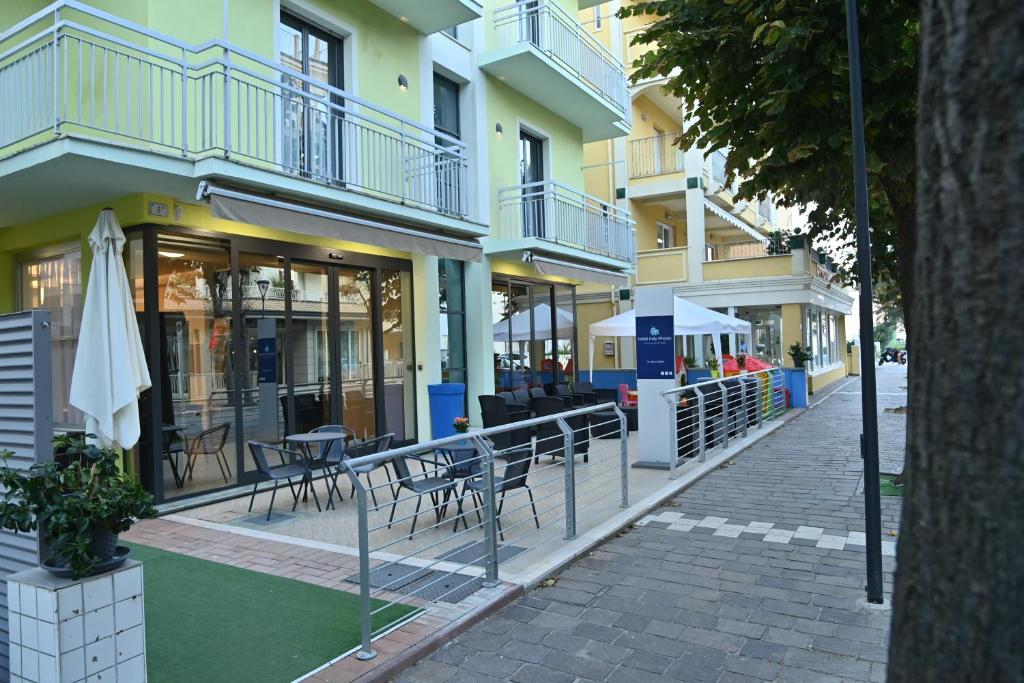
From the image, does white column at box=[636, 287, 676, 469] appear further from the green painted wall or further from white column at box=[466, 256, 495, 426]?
the green painted wall

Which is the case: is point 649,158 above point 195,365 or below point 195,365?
above

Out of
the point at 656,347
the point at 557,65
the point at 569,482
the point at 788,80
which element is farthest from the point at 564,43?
the point at 569,482

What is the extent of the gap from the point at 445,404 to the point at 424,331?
1238mm

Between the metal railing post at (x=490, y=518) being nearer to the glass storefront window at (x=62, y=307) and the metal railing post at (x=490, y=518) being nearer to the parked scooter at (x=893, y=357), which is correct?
the glass storefront window at (x=62, y=307)

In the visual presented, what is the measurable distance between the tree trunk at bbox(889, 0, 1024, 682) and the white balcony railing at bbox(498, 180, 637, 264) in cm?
1099

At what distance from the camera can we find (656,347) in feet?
30.5

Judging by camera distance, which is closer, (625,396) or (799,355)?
(625,396)

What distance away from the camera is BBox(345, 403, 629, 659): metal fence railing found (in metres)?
4.27

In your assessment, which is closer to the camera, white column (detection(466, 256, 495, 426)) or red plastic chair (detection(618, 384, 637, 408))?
white column (detection(466, 256, 495, 426))

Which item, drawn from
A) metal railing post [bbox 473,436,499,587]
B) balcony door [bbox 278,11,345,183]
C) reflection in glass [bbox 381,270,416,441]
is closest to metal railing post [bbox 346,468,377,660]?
metal railing post [bbox 473,436,499,587]

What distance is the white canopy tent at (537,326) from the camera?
13852 millimetres

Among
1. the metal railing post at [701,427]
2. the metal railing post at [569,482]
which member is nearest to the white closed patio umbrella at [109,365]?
the metal railing post at [569,482]

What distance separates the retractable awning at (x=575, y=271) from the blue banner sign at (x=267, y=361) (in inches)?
204

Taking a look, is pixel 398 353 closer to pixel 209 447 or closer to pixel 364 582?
pixel 209 447
